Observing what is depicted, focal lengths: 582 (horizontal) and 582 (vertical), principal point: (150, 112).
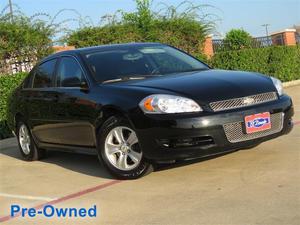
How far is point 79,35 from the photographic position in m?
15.6

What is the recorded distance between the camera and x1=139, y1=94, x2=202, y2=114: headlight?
576 cm

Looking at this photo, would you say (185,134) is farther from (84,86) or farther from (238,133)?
(84,86)

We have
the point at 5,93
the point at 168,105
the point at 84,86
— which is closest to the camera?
the point at 168,105

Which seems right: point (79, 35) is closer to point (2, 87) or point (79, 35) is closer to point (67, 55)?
point (2, 87)

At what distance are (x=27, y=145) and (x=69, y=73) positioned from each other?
5.61ft

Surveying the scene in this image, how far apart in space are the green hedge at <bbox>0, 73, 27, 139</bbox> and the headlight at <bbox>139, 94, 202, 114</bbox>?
17.4 feet

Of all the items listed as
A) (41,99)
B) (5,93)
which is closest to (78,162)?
(41,99)

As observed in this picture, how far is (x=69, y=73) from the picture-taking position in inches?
283

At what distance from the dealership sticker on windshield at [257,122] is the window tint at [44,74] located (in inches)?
115

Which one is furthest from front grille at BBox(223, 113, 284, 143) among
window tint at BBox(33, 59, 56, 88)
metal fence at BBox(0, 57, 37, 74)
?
metal fence at BBox(0, 57, 37, 74)

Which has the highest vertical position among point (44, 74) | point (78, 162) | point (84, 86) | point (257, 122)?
point (44, 74)

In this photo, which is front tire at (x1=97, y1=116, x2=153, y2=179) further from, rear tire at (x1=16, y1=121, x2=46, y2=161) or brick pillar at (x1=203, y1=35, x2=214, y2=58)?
brick pillar at (x1=203, y1=35, x2=214, y2=58)

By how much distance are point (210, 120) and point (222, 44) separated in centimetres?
1456

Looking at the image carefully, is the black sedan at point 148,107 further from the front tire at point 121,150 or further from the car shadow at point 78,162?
the car shadow at point 78,162
